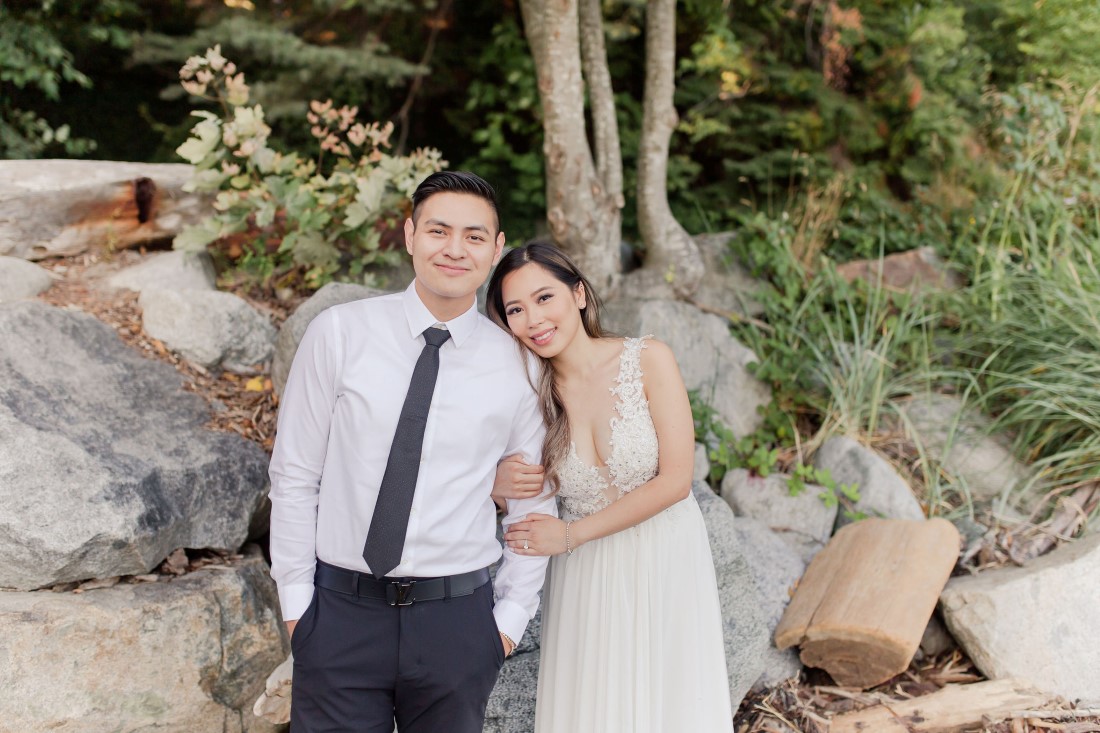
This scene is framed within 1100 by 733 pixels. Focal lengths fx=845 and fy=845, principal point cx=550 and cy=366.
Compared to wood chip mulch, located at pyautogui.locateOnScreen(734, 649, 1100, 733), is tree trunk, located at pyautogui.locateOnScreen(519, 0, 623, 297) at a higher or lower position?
higher

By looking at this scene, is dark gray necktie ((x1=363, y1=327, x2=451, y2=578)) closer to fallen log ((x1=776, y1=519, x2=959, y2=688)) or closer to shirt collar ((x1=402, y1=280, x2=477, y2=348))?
shirt collar ((x1=402, y1=280, x2=477, y2=348))

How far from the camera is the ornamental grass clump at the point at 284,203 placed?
14.0ft

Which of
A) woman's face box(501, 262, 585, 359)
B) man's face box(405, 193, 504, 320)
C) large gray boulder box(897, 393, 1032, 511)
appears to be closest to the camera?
man's face box(405, 193, 504, 320)

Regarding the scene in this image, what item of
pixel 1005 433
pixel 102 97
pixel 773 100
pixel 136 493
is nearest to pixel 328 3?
pixel 102 97

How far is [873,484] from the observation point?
14.5ft

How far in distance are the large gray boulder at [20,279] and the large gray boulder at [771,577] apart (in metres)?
3.40

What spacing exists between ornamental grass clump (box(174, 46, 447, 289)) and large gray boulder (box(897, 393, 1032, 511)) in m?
3.10

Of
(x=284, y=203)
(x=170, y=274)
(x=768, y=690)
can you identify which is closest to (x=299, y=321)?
(x=284, y=203)

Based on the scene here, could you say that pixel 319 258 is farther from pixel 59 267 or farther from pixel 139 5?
pixel 139 5

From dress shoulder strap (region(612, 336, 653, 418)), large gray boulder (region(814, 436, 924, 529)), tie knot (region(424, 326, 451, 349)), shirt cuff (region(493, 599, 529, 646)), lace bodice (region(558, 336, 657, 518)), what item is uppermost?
tie knot (region(424, 326, 451, 349))

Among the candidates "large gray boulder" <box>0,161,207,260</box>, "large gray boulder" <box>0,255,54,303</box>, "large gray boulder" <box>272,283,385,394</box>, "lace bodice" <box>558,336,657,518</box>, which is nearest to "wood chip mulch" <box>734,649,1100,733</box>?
"lace bodice" <box>558,336,657,518</box>

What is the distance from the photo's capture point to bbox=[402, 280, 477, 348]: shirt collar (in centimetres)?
232

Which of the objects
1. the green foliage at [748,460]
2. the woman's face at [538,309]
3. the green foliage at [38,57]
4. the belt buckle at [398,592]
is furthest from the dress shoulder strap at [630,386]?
the green foliage at [38,57]

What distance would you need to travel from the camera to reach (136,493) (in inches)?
117
